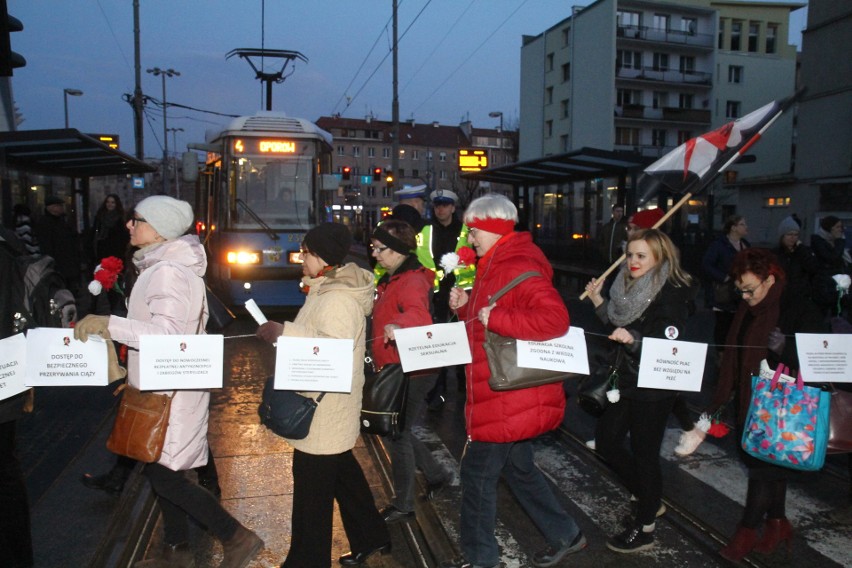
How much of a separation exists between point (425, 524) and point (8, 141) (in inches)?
365

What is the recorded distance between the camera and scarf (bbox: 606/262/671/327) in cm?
396

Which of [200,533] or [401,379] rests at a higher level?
[401,379]

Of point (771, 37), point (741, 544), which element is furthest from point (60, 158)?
point (771, 37)

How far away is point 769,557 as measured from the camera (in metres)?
4.07

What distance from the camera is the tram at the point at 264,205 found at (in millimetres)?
12219

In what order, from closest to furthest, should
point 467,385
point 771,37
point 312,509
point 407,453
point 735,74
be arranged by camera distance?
point 312,509 → point 467,385 → point 407,453 → point 735,74 → point 771,37

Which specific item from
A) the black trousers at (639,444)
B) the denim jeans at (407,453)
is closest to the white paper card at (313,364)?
the denim jeans at (407,453)

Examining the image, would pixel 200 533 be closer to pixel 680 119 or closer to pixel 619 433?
pixel 619 433

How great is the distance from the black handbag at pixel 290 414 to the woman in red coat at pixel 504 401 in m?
0.80

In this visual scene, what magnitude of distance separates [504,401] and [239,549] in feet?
4.91

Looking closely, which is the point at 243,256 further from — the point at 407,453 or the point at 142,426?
the point at 142,426

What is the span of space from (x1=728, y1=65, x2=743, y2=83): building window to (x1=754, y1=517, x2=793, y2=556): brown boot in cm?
5635

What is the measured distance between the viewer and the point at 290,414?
3291mm

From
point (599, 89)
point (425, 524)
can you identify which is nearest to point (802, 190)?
point (599, 89)
